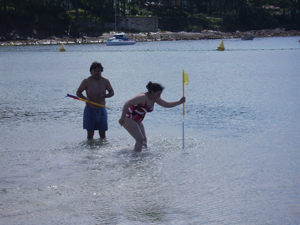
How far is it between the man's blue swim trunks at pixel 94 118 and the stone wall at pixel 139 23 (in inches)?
3569

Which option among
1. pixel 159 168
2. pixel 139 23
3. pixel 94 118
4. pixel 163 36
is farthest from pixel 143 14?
pixel 159 168

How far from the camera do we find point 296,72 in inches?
1062

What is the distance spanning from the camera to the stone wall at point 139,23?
98812mm

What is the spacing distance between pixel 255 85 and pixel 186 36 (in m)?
86.4

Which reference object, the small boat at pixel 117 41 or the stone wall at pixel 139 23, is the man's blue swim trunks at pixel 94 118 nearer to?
the small boat at pixel 117 41

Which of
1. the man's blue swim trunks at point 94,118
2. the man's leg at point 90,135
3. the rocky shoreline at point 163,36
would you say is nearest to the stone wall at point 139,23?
the rocky shoreline at point 163,36

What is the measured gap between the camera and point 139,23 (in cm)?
10038

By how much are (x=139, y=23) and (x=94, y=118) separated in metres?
93.5

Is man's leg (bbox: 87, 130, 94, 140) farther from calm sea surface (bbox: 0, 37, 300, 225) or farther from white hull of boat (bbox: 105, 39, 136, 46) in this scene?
white hull of boat (bbox: 105, 39, 136, 46)

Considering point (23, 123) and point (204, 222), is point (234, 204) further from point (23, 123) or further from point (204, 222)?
point (23, 123)

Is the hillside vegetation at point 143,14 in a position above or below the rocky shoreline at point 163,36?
above

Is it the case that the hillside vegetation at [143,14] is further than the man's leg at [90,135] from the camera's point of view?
Yes

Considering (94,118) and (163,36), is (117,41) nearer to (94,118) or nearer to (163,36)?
(163,36)

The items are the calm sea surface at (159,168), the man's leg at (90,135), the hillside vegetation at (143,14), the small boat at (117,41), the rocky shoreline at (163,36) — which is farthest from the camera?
the hillside vegetation at (143,14)
